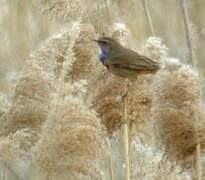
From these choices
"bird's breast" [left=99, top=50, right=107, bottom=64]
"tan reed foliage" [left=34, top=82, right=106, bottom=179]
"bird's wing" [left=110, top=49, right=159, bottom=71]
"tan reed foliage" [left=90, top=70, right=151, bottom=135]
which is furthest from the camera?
"bird's breast" [left=99, top=50, right=107, bottom=64]

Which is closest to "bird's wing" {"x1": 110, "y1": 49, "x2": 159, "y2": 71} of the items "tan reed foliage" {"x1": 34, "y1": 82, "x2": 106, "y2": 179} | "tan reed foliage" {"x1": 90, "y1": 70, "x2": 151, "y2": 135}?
"tan reed foliage" {"x1": 90, "y1": 70, "x2": 151, "y2": 135}

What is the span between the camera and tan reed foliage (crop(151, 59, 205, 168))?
3.00 m

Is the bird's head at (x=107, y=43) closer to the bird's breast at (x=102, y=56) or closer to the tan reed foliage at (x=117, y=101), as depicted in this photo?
the bird's breast at (x=102, y=56)

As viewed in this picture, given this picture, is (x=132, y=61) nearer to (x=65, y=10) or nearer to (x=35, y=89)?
(x=65, y=10)

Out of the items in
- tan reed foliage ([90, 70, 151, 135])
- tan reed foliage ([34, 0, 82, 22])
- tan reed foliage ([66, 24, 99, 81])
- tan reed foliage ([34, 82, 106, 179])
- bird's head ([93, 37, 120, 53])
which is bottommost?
tan reed foliage ([34, 82, 106, 179])

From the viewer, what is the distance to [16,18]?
519cm

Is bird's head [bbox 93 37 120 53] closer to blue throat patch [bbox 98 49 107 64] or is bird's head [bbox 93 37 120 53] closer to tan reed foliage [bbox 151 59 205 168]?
blue throat patch [bbox 98 49 107 64]

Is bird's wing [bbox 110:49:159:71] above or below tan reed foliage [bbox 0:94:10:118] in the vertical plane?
above

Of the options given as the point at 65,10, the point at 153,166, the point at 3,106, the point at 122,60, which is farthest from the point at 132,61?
the point at 3,106

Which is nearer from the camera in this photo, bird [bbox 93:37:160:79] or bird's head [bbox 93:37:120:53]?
bird [bbox 93:37:160:79]

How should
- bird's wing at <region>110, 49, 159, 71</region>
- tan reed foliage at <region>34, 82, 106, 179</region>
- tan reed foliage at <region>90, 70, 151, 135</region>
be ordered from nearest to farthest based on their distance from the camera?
tan reed foliage at <region>34, 82, 106, 179</region>
tan reed foliage at <region>90, 70, 151, 135</region>
bird's wing at <region>110, 49, 159, 71</region>

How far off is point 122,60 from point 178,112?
1.80ft

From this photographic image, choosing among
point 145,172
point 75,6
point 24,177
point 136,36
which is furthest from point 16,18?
point 145,172

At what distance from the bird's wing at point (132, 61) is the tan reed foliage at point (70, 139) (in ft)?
1.30
